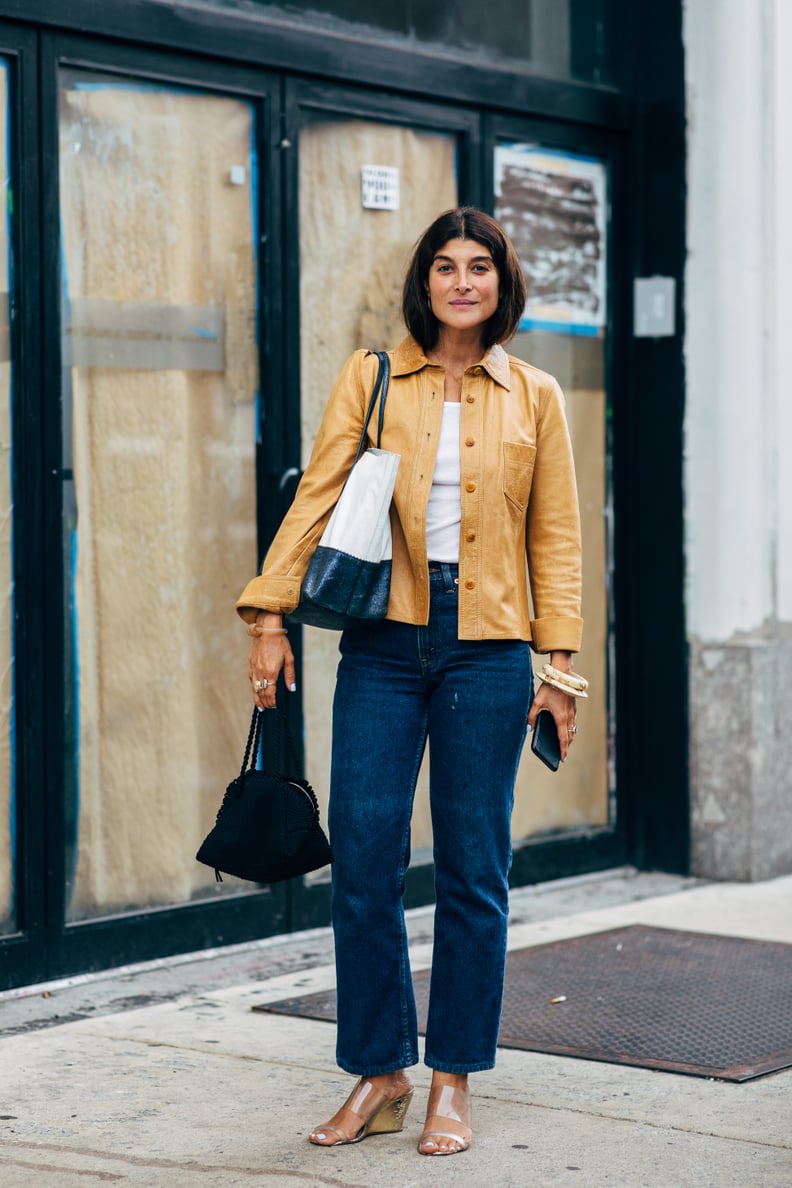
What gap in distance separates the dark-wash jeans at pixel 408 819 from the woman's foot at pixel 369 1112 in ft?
0.20

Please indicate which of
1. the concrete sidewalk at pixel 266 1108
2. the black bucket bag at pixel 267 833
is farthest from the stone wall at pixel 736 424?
the black bucket bag at pixel 267 833

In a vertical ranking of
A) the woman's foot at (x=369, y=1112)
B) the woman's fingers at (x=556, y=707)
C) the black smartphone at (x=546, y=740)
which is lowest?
the woman's foot at (x=369, y=1112)

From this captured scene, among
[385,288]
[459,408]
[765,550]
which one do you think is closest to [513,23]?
[385,288]

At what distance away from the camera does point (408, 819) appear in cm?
400

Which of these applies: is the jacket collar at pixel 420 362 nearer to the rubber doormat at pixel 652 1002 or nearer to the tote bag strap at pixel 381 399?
the tote bag strap at pixel 381 399

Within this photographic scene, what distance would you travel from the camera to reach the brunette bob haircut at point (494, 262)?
13.3ft

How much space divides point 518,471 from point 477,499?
0.38ft

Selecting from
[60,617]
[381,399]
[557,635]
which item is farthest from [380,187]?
[557,635]

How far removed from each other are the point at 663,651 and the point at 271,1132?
352 centimetres

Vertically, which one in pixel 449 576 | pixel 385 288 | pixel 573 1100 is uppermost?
pixel 385 288

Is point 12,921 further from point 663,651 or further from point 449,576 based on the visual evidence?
point 663,651

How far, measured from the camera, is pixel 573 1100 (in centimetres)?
429

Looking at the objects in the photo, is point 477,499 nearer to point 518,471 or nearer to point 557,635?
point 518,471

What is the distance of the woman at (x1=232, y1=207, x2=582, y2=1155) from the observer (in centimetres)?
393
